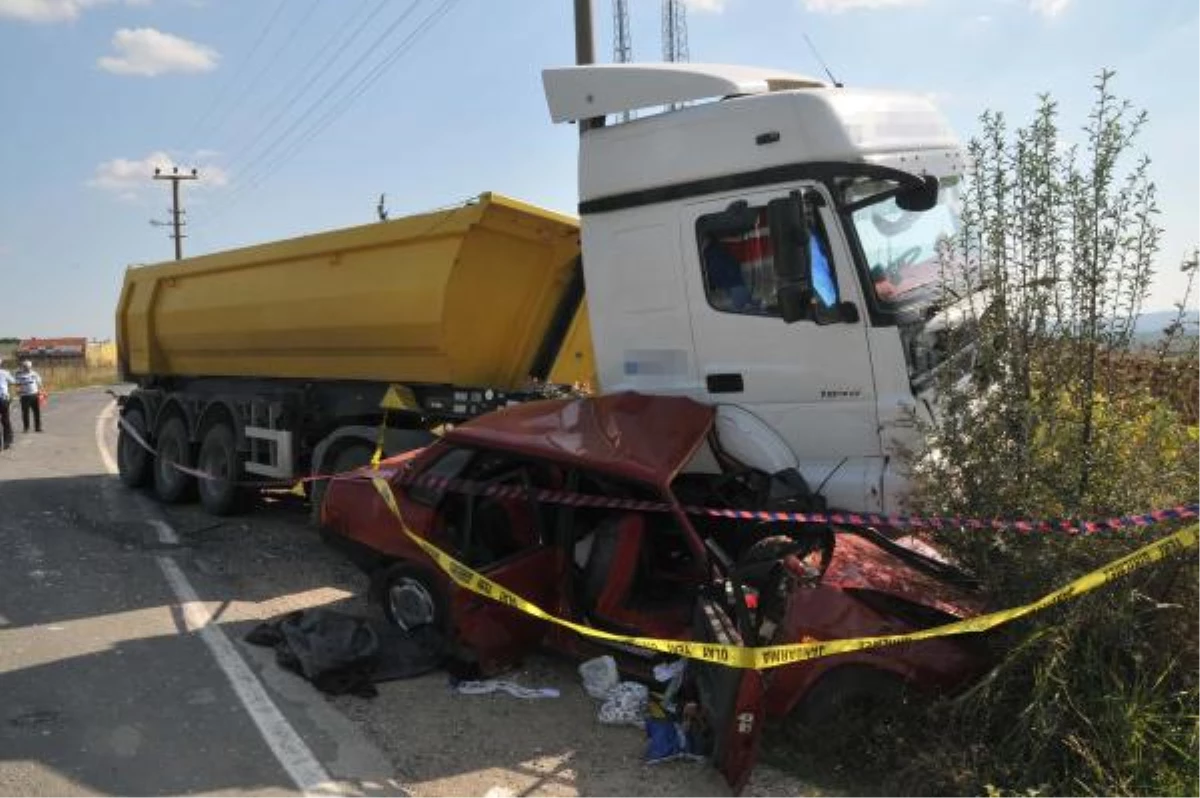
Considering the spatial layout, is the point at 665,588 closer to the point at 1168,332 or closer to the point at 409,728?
the point at 409,728

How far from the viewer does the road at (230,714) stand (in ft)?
13.3

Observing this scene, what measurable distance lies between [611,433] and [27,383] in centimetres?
2017

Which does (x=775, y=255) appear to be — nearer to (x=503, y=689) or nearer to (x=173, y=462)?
(x=503, y=689)

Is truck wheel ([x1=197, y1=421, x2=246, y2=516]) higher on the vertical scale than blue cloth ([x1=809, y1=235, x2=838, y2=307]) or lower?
lower

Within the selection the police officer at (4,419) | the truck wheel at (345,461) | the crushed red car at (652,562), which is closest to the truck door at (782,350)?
the crushed red car at (652,562)

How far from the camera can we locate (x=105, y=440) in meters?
19.3

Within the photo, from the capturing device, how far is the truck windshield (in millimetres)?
4832

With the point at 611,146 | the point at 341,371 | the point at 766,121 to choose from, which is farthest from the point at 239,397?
the point at 766,121

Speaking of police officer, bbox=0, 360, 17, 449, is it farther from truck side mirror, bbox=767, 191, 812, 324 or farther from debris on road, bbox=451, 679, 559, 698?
truck side mirror, bbox=767, 191, 812, 324

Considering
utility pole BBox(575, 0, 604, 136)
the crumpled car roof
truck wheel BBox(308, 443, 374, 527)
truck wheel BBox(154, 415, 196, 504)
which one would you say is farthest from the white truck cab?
truck wheel BBox(154, 415, 196, 504)

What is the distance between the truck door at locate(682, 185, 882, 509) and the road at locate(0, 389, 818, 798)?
1.67 m

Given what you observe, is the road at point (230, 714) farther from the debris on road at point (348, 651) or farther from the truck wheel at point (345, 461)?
the truck wheel at point (345, 461)

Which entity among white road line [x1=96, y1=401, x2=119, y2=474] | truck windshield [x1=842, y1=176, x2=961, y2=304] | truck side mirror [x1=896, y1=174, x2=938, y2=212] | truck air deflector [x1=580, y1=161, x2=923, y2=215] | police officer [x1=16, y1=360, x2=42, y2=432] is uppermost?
truck air deflector [x1=580, y1=161, x2=923, y2=215]

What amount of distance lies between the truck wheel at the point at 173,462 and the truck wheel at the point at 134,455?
2.08 ft
